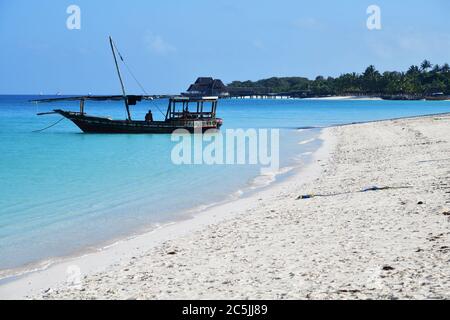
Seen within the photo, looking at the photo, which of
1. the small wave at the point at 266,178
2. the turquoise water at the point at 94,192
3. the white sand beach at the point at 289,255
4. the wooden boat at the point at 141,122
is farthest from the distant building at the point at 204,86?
the white sand beach at the point at 289,255

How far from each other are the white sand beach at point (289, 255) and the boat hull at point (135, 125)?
26.7 metres

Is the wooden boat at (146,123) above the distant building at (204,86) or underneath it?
underneath

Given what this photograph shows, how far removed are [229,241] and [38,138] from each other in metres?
35.6

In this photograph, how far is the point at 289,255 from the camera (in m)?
7.18

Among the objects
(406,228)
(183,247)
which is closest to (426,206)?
(406,228)

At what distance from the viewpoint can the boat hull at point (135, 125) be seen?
127 ft

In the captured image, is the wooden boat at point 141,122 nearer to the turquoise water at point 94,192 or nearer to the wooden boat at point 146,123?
the wooden boat at point 146,123

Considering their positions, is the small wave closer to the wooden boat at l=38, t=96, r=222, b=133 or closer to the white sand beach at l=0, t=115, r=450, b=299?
the white sand beach at l=0, t=115, r=450, b=299

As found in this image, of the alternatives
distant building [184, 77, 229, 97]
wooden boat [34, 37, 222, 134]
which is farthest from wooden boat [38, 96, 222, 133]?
distant building [184, 77, 229, 97]

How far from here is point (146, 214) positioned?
489 inches

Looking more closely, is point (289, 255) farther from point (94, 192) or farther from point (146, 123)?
point (146, 123)

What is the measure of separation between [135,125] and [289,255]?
108ft

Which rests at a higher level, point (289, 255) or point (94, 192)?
point (289, 255)

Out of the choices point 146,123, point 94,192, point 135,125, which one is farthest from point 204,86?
point 94,192
